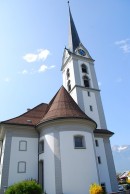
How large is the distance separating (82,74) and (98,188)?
1759 centimetres

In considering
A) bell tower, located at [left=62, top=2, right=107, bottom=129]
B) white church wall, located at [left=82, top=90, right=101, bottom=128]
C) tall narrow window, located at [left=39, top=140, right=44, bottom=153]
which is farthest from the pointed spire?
tall narrow window, located at [left=39, top=140, right=44, bottom=153]

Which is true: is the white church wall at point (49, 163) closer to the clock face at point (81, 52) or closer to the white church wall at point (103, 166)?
the white church wall at point (103, 166)

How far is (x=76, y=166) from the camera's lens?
625 inches

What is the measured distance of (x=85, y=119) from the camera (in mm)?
18016

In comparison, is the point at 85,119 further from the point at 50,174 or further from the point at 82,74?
the point at 82,74

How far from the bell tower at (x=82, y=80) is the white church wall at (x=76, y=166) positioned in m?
7.04

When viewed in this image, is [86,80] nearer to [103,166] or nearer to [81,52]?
[81,52]

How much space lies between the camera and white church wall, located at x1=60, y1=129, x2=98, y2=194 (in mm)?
15258

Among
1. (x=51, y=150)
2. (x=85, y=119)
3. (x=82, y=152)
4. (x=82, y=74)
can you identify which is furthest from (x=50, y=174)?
(x=82, y=74)

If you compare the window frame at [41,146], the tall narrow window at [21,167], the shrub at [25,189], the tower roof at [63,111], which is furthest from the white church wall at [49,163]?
the shrub at [25,189]

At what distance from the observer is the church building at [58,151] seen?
617 inches

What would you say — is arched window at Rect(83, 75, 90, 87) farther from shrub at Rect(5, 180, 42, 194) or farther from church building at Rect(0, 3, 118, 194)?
shrub at Rect(5, 180, 42, 194)

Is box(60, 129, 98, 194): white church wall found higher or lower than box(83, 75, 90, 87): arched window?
lower

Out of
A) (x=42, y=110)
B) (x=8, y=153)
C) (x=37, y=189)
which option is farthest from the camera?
(x=42, y=110)
